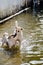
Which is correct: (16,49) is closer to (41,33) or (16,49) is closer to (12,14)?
(41,33)

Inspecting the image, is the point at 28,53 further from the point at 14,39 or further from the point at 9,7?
the point at 9,7

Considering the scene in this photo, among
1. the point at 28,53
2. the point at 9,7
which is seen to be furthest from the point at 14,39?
the point at 9,7

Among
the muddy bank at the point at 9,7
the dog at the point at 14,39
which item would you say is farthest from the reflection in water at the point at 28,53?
the muddy bank at the point at 9,7

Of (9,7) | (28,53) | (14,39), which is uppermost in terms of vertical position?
(9,7)

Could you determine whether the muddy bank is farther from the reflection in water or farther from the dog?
the dog

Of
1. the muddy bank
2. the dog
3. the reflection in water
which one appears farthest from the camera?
the muddy bank

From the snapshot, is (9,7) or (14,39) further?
(9,7)

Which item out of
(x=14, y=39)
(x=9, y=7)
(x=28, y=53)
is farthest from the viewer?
(x=9, y=7)

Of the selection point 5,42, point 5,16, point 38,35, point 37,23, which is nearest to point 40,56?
point 5,42

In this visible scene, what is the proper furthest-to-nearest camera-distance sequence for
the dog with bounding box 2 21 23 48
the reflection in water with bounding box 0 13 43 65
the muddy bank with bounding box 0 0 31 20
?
1. the muddy bank with bounding box 0 0 31 20
2. the dog with bounding box 2 21 23 48
3. the reflection in water with bounding box 0 13 43 65

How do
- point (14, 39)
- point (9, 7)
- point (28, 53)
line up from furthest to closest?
point (9, 7)
point (14, 39)
point (28, 53)

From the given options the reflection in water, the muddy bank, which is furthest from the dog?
the muddy bank

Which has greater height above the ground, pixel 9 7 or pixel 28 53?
pixel 9 7

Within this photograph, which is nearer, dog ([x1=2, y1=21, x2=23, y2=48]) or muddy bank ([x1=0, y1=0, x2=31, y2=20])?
dog ([x1=2, y1=21, x2=23, y2=48])
